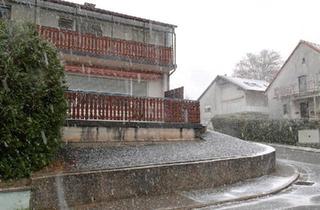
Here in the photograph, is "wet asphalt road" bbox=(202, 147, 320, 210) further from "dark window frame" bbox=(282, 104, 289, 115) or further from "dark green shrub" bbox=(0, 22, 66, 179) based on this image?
"dark window frame" bbox=(282, 104, 289, 115)

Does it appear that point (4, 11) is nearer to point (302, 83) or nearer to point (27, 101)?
point (27, 101)

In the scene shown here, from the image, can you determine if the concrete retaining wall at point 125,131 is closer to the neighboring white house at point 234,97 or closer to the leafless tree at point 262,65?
the neighboring white house at point 234,97

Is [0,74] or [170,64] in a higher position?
[170,64]

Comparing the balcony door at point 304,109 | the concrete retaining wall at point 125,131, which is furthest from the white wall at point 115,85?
the balcony door at point 304,109

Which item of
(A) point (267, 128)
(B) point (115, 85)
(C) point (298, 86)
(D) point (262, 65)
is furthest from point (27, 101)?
(D) point (262, 65)

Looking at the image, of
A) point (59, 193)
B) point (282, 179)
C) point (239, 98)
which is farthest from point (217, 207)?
point (239, 98)

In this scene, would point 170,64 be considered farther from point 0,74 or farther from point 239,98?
point 239,98

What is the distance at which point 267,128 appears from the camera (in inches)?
1227

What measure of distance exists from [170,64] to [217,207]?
1138 centimetres

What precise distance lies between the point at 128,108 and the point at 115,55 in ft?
15.7

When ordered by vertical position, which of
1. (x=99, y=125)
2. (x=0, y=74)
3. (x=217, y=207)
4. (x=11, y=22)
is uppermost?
(x=11, y=22)

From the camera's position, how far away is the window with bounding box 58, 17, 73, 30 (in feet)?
64.9

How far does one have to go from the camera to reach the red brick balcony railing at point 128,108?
13633 millimetres

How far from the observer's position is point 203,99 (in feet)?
169
